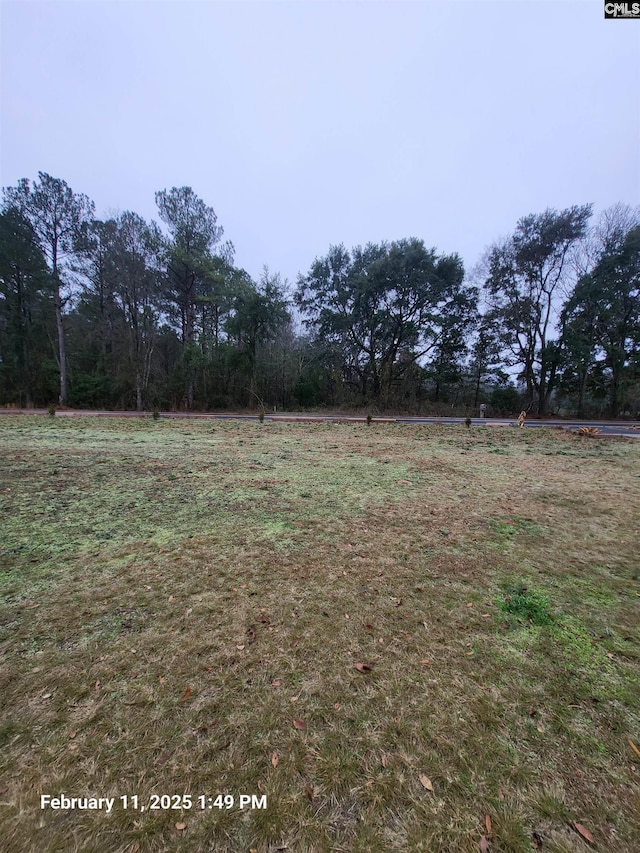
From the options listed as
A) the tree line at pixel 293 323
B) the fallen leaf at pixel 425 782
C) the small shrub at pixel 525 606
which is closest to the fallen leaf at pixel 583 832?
the fallen leaf at pixel 425 782

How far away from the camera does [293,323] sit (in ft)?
85.6

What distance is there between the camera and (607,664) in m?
1.74

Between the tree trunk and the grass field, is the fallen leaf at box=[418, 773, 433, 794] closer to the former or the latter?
the grass field

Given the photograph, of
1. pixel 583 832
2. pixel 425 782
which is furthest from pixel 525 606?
pixel 425 782

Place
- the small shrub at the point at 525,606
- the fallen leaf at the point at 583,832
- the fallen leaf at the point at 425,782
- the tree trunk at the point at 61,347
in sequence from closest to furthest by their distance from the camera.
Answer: the fallen leaf at the point at 583,832 → the fallen leaf at the point at 425,782 → the small shrub at the point at 525,606 → the tree trunk at the point at 61,347

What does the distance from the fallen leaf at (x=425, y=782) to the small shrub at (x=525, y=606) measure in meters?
1.17

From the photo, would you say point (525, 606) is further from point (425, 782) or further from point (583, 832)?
point (425, 782)

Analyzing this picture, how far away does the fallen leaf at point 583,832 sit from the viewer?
1.04 m

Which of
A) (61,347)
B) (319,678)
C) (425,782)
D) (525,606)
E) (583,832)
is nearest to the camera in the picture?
(583,832)

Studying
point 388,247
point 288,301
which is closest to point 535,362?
point 388,247

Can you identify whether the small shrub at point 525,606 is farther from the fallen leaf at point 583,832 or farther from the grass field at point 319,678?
the fallen leaf at point 583,832

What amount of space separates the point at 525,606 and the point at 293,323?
2587cm

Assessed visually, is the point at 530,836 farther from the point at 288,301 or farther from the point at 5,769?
the point at 288,301

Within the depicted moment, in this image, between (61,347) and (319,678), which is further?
(61,347)
